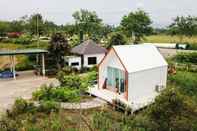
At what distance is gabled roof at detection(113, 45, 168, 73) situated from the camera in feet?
56.5

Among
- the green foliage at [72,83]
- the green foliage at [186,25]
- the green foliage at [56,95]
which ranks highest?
the green foliage at [186,25]

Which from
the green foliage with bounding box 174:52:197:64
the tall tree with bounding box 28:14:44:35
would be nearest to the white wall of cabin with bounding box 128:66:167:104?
the green foliage with bounding box 174:52:197:64

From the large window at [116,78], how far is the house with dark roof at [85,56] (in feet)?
26.6

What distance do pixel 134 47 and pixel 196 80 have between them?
647 cm

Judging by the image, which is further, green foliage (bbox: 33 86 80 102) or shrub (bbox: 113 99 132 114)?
green foliage (bbox: 33 86 80 102)

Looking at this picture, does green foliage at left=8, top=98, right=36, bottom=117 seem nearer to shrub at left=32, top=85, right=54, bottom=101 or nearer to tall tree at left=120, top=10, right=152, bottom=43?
shrub at left=32, top=85, right=54, bottom=101

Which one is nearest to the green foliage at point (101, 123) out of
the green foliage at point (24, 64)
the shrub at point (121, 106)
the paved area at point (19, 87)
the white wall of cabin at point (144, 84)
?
the shrub at point (121, 106)

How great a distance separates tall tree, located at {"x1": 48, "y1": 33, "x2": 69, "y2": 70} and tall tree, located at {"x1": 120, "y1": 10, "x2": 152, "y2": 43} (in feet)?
65.9

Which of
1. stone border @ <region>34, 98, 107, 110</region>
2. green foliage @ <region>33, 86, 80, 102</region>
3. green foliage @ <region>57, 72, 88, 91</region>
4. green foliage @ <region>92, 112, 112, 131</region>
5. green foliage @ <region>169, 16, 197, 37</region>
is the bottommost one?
stone border @ <region>34, 98, 107, 110</region>

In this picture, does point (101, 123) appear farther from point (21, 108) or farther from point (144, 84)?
point (144, 84)

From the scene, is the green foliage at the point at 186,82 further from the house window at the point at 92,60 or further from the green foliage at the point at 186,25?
the green foliage at the point at 186,25

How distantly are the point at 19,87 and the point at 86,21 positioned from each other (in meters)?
23.4

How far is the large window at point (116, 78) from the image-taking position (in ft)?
57.8

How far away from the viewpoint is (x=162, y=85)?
19.0m
